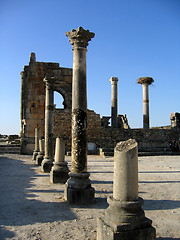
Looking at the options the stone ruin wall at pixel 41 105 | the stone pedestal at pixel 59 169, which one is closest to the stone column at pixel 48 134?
the stone pedestal at pixel 59 169

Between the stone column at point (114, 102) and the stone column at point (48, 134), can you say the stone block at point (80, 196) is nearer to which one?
the stone column at point (48, 134)

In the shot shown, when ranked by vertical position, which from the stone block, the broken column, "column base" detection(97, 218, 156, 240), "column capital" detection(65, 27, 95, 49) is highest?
"column capital" detection(65, 27, 95, 49)

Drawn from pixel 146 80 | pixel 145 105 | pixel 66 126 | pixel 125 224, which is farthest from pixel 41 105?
pixel 125 224

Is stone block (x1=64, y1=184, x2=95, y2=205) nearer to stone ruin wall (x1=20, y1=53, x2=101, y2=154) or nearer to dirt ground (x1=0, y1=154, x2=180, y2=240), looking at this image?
dirt ground (x1=0, y1=154, x2=180, y2=240)

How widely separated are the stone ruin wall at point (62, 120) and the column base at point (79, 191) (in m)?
14.3

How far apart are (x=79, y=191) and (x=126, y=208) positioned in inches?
99.4

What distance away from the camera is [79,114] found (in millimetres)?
5887

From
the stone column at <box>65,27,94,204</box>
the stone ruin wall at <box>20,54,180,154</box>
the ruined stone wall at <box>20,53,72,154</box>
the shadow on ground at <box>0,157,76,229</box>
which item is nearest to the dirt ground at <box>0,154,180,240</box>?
the shadow on ground at <box>0,157,76,229</box>

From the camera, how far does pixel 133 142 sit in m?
3.27

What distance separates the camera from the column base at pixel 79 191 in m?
5.34

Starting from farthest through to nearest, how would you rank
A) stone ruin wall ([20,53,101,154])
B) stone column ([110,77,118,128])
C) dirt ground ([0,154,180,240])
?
stone column ([110,77,118,128]) → stone ruin wall ([20,53,101,154]) → dirt ground ([0,154,180,240])

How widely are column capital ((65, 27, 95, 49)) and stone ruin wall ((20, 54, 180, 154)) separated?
47.1 feet

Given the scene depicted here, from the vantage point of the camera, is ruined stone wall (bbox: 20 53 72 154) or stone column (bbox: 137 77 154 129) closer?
ruined stone wall (bbox: 20 53 72 154)

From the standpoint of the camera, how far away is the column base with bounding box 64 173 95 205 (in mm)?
5340
